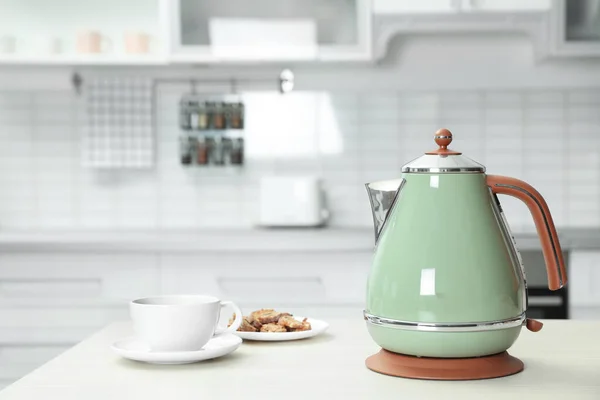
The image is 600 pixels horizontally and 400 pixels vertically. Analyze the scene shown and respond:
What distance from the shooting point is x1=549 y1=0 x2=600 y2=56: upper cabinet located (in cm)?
291

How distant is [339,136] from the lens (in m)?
3.28

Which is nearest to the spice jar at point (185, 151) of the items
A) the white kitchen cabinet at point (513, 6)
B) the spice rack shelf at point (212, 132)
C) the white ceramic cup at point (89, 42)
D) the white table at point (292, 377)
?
the spice rack shelf at point (212, 132)

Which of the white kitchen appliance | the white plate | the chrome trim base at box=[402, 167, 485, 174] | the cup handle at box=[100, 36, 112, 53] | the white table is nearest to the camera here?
the white table

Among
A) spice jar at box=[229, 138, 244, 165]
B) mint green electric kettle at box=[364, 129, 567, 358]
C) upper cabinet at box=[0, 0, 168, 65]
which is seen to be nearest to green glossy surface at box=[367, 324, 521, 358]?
mint green electric kettle at box=[364, 129, 567, 358]

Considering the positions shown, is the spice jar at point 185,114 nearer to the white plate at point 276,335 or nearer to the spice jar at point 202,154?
the spice jar at point 202,154

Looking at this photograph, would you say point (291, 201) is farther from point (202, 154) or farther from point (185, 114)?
point (185, 114)

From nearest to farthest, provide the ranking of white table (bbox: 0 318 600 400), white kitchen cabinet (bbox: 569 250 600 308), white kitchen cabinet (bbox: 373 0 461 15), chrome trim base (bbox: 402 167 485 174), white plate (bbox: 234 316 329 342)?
white table (bbox: 0 318 600 400) → chrome trim base (bbox: 402 167 485 174) → white plate (bbox: 234 316 329 342) → white kitchen cabinet (bbox: 569 250 600 308) → white kitchen cabinet (bbox: 373 0 461 15)

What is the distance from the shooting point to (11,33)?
10.8ft

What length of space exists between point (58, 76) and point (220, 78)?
1.99 feet

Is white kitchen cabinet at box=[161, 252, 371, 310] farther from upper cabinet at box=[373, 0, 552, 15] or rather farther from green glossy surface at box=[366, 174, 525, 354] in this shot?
green glossy surface at box=[366, 174, 525, 354]

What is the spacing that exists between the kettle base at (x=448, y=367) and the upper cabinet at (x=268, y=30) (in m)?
2.06

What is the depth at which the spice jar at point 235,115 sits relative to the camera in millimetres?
3209

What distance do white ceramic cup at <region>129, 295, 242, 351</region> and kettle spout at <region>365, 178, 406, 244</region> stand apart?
221 millimetres

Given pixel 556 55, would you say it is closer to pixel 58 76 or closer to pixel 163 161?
pixel 163 161
